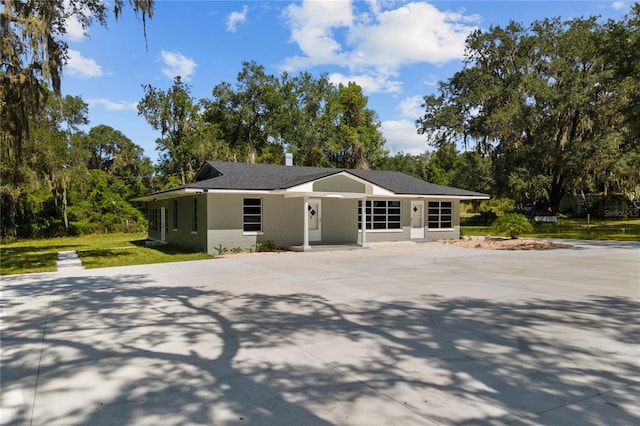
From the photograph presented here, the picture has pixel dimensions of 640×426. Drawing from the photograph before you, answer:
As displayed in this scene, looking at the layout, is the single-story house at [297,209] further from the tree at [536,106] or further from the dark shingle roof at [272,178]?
the tree at [536,106]

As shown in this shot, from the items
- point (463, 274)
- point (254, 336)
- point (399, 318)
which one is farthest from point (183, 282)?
point (463, 274)

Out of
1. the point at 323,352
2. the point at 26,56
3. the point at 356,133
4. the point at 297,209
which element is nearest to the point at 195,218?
the point at 297,209

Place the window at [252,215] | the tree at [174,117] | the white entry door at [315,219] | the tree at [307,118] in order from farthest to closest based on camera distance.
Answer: the tree at [307,118], the tree at [174,117], the white entry door at [315,219], the window at [252,215]

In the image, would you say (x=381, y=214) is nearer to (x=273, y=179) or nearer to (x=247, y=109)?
(x=273, y=179)

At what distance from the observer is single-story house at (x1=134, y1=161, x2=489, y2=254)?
15.3m

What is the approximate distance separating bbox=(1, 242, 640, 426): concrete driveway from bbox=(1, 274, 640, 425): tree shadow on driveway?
Result: 0.02 meters

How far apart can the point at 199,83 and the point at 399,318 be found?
33.7m

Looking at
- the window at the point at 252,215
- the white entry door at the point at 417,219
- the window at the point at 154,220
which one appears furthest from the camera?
the window at the point at 154,220

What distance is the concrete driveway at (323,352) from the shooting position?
304 centimetres

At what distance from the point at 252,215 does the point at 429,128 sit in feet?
75.3

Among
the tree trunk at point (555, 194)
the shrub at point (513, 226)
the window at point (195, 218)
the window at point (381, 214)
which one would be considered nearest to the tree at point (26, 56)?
the window at point (195, 218)

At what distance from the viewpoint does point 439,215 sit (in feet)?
68.2

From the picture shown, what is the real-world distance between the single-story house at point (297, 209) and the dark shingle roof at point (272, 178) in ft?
0.13

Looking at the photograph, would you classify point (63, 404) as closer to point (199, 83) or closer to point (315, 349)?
point (315, 349)
